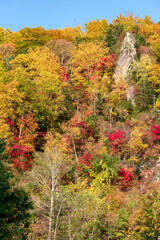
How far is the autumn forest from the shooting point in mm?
15500

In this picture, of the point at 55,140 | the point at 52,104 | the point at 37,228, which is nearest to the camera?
the point at 37,228

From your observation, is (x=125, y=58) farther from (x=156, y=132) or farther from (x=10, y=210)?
(x=10, y=210)

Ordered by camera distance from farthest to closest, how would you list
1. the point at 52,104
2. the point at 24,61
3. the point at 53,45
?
Answer: the point at 53,45 < the point at 24,61 < the point at 52,104

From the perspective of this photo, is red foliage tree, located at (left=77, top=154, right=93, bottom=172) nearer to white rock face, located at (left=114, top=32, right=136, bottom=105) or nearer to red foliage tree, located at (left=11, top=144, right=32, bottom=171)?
red foliage tree, located at (left=11, top=144, right=32, bottom=171)

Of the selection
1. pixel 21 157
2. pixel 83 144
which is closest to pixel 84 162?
pixel 83 144

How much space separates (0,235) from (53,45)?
3657 centimetres

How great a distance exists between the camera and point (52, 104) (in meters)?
27.9

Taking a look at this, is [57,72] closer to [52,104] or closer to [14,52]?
[52,104]

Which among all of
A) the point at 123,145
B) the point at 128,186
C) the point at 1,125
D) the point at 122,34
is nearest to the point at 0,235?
the point at 1,125

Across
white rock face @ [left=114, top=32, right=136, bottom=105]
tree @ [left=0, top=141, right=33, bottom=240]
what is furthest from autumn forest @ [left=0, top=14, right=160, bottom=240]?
white rock face @ [left=114, top=32, right=136, bottom=105]

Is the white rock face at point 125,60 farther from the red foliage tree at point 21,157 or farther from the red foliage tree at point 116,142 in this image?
the red foliage tree at point 21,157

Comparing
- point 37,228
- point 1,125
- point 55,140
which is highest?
point 1,125

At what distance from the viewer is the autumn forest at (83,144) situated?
15.5 metres

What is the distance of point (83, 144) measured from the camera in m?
26.1
